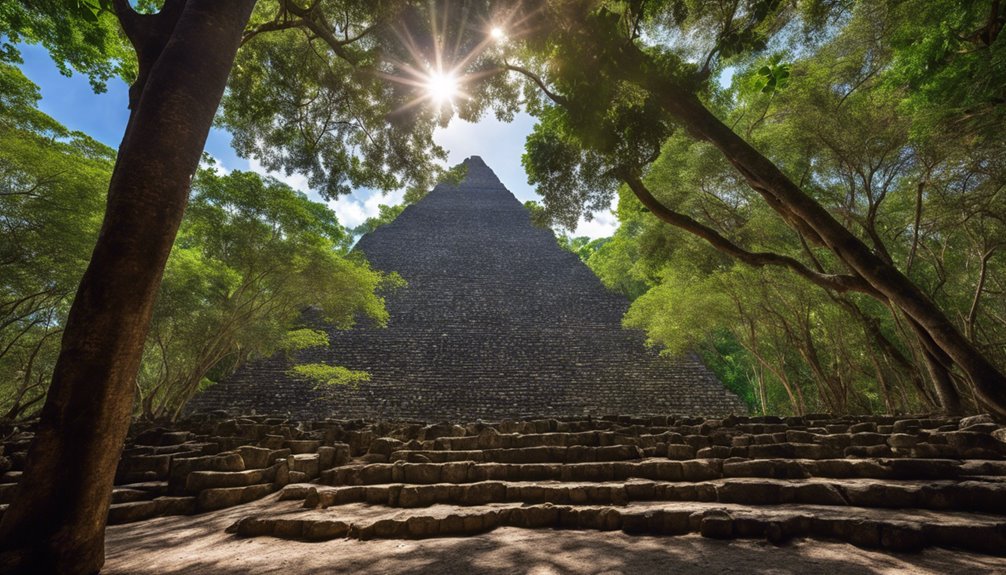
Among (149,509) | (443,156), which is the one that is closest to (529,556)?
(149,509)

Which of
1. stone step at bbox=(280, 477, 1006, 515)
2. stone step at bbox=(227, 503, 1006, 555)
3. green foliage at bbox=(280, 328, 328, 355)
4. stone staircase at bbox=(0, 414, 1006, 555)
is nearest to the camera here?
stone step at bbox=(227, 503, 1006, 555)

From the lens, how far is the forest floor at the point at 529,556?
2.06 meters

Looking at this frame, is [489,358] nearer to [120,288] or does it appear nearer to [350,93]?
[350,93]

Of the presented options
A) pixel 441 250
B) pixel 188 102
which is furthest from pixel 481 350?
pixel 188 102

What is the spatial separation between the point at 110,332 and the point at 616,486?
358 cm

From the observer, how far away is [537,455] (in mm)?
4449

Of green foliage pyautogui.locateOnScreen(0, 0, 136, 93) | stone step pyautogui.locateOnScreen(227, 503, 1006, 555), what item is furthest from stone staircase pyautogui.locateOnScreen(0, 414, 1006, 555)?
green foliage pyautogui.locateOnScreen(0, 0, 136, 93)

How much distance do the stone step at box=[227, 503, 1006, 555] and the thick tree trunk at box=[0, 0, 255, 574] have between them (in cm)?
111

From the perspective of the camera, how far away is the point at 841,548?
2.24 metres

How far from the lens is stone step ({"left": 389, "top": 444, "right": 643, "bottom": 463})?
441 cm

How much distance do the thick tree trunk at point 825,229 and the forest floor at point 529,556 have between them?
2.73m

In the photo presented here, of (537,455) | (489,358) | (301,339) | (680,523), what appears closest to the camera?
(680,523)

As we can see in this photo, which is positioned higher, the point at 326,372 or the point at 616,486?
the point at 326,372

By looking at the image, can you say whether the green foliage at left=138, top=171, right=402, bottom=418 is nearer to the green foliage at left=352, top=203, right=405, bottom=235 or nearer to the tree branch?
the tree branch
